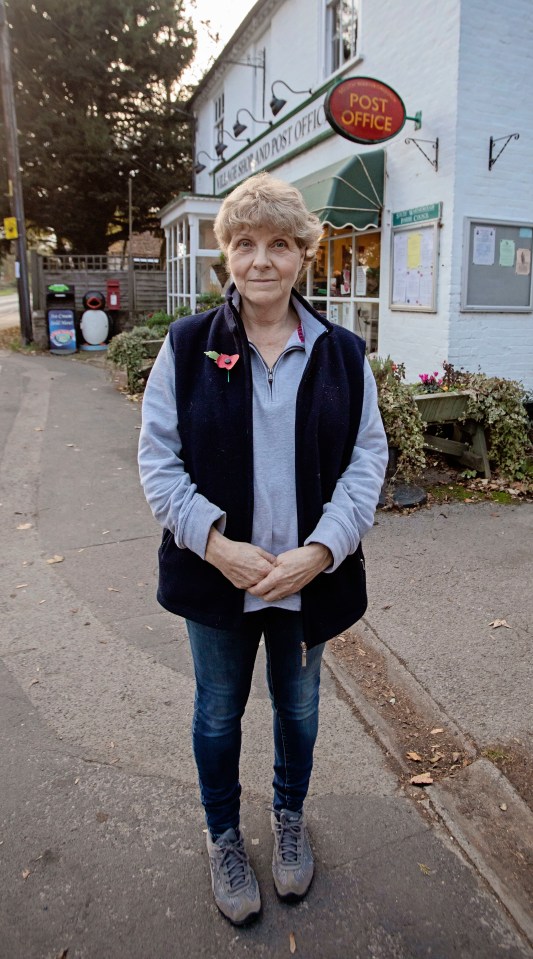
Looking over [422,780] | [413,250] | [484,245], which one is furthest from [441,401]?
[422,780]

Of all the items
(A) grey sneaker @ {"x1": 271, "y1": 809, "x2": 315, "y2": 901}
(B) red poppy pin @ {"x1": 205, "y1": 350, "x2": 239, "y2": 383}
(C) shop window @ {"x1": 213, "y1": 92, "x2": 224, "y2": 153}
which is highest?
(C) shop window @ {"x1": 213, "y1": 92, "x2": 224, "y2": 153}

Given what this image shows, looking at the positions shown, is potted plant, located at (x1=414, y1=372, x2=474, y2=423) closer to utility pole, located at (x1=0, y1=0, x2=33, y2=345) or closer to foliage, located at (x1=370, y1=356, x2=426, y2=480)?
foliage, located at (x1=370, y1=356, x2=426, y2=480)

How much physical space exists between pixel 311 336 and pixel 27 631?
2.60 m

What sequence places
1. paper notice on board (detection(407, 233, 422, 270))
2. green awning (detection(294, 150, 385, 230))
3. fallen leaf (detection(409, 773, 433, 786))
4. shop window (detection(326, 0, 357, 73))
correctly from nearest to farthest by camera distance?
1. fallen leaf (detection(409, 773, 433, 786))
2. paper notice on board (detection(407, 233, 422, 270))
3. green awning (detection(294, 150, 385, 230))
4. shop window (detection(326, 0, 357, 73))

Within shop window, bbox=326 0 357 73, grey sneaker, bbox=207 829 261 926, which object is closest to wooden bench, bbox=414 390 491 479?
grey sneaker, bbox=207 829 261 926

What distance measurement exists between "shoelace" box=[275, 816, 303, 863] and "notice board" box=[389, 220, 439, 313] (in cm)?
621

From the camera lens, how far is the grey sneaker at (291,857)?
2.14m

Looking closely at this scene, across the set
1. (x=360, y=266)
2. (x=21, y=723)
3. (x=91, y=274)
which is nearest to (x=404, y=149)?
(x=360, y=266)

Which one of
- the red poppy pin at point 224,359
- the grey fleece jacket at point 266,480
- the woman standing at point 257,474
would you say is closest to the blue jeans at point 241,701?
the woman standing at point 257,474

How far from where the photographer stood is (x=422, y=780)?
2652 mm

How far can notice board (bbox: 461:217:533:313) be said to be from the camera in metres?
7.26

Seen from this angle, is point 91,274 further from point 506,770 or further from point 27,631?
point 506,770

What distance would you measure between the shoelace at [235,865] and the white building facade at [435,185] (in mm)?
6108

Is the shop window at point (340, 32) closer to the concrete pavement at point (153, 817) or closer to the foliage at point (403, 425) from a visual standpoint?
the foliage at point (403, 425)
